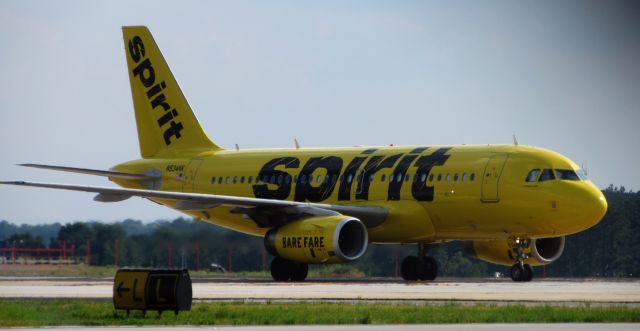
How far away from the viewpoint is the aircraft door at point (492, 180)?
4269 centimetres

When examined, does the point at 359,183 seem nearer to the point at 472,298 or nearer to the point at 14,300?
the point at 472,298

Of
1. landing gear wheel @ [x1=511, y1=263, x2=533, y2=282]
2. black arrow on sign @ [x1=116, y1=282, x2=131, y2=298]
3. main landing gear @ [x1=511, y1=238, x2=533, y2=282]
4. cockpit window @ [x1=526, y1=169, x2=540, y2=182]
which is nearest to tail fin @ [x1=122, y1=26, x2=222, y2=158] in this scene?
main landing gear @ [x1=511, y1=238, x2=533, y2=282]

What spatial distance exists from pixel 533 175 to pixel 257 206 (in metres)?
8.58

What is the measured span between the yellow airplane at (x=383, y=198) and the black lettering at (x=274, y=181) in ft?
0.15

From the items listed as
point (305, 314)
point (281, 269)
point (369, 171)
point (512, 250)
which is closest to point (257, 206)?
point (281, 269)

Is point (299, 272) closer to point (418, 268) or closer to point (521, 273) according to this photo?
point (418, 268)

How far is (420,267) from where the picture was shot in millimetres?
46156

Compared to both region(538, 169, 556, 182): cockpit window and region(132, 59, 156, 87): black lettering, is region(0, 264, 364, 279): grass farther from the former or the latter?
region(538, 169, 556, 182): cockpit window

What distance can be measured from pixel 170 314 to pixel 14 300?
5736 millimetres

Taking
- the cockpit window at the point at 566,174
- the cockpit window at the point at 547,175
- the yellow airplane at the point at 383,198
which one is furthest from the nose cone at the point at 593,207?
the cockpit window at the point at 547,175

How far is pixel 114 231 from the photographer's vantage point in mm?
45500

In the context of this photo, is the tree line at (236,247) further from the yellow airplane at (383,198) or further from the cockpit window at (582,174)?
the cockpit window at (582,174)

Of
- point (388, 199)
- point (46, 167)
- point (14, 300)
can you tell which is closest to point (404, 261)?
point (388, 199)

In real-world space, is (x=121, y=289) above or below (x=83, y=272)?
below
